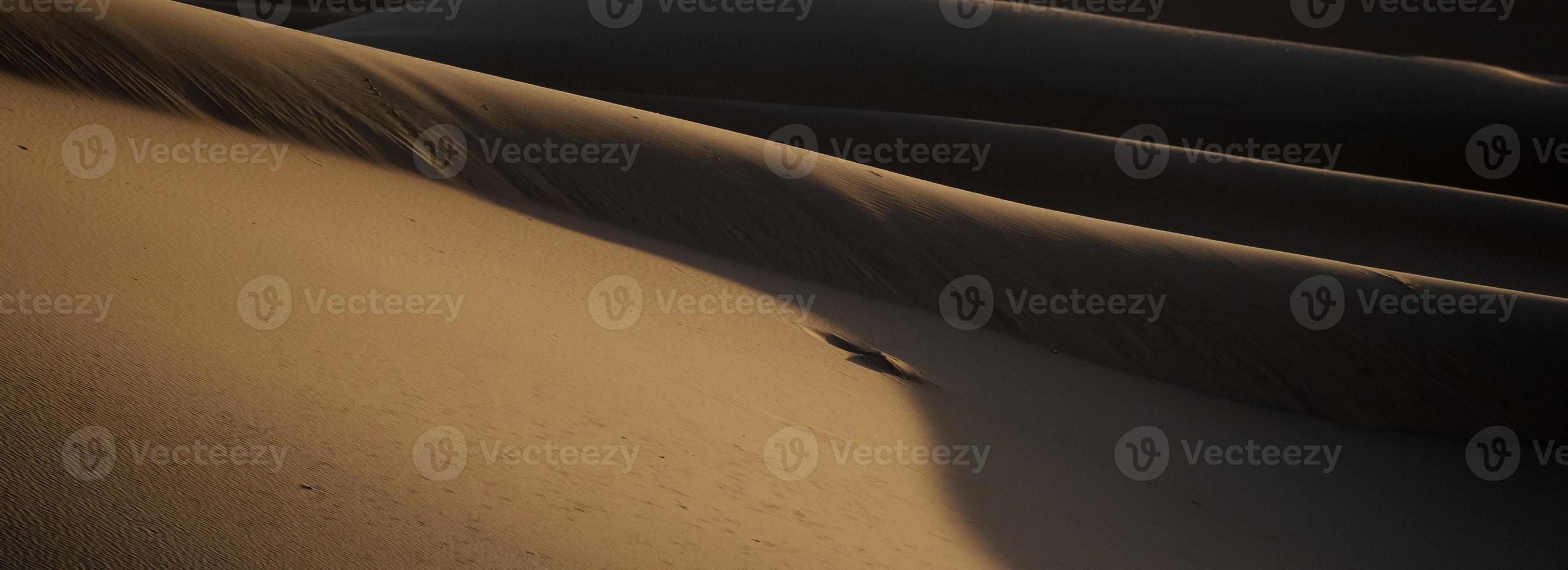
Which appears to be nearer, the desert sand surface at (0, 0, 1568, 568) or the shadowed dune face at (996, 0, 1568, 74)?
the desert sand surface at (0, 0, 1568, 568)

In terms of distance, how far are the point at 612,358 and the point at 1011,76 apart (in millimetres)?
6425

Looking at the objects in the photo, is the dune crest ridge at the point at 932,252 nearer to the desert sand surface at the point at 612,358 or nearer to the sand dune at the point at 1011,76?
the desert sand surface at the point at 612,358

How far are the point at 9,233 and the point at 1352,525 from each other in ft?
14.8

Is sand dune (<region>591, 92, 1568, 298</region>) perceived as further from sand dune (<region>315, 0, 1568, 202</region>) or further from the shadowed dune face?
the shadowed dune face

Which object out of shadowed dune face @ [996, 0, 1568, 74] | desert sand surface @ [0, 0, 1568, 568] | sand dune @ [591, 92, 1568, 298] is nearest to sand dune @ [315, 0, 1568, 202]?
sand dune @ [591, 92, 1568, 298]

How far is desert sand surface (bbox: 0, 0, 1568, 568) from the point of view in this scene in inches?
80.0

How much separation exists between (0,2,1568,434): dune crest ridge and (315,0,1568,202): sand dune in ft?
11.1

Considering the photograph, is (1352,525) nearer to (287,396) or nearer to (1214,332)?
(1214,332)

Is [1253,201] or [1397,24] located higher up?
[1397,24]

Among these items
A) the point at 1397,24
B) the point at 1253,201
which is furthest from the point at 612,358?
the point at 1397,24

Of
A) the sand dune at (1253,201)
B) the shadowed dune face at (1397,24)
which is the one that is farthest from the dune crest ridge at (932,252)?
the shadowed dune face at (1397,24)

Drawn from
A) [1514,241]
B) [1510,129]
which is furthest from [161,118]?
[1510,129]

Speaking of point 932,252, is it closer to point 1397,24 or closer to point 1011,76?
point 1011,76

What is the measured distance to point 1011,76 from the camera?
28.8 ft
